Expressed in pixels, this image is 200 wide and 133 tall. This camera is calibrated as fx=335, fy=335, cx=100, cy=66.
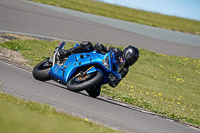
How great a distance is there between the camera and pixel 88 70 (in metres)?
6.76

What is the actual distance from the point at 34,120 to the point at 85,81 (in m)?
2.94

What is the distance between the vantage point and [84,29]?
18109mm

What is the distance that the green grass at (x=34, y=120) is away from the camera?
3.37m

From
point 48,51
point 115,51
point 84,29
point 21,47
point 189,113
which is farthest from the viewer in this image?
point 84,29

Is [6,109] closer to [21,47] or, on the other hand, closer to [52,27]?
[21,47]

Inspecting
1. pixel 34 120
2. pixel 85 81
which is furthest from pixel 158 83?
pixel 34 120

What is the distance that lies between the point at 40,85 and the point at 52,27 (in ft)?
33.6

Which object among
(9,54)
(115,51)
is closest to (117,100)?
(115,51)

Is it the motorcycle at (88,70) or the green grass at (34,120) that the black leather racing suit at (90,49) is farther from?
the green grass at (34,120)

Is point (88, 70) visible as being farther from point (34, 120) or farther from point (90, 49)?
point (34, 120)

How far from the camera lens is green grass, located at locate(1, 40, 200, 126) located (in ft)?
28.5

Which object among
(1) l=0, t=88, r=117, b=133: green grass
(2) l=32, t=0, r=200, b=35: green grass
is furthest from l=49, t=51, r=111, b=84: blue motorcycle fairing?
(2) l=32, t=0, r=200, b=35: green grass

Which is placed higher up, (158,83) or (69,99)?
(69,99)

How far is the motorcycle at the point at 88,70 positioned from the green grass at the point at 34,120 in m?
1.92
